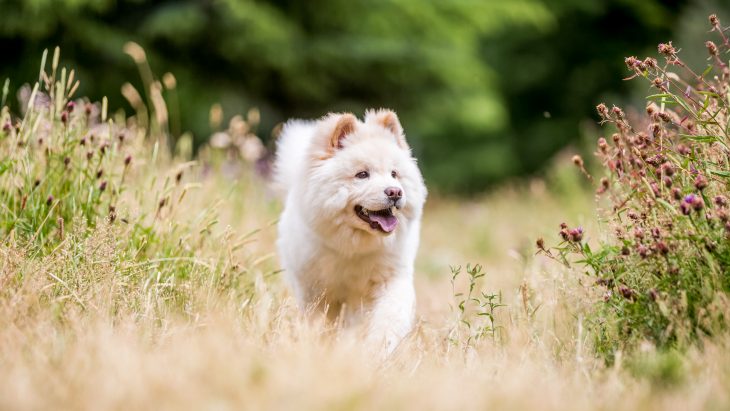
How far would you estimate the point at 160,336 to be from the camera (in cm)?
286

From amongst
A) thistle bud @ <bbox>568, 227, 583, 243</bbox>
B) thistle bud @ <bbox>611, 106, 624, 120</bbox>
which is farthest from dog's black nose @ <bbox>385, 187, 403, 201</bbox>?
thistle bud @ <bbox>611, 106, 624, 120</bbox>

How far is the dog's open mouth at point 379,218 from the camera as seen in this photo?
12.1 feet

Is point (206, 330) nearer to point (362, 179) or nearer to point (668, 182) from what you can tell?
point (362, 179)

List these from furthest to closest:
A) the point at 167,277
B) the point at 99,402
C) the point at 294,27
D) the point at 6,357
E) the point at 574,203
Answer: the point at 294,27 < the point at 574,203 < the point at 167,277 < the point at 6,357 < the point at 99,402

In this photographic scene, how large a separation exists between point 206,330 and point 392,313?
45.0 inches

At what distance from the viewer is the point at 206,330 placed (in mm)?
2809

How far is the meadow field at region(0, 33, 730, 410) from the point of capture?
85.0 inches

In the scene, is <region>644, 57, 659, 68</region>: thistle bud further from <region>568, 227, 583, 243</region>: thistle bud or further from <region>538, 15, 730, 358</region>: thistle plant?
<region>568, 227, 583, 243</region>: thistle bud

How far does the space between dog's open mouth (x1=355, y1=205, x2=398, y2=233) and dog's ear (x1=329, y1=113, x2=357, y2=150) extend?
43 centimetres

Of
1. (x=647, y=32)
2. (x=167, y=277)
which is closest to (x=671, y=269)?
(x=167, y=277)

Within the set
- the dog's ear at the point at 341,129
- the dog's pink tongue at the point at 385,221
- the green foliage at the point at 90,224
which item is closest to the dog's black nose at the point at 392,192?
the dog's pink tongue at the point at 385,221

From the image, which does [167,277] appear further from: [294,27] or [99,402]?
[294,27]

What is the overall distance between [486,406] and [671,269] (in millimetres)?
1098

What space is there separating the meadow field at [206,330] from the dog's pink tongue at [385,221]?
463 millimetres
